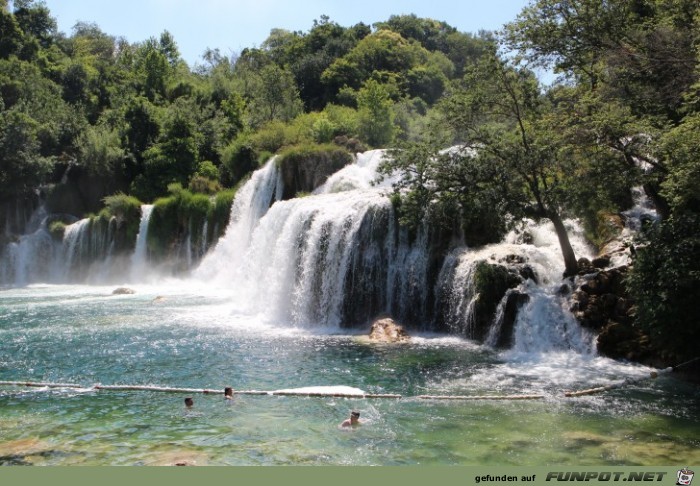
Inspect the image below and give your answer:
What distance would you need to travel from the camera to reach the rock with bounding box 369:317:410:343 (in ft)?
55.9

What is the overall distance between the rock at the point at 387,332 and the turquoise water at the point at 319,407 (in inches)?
17.6

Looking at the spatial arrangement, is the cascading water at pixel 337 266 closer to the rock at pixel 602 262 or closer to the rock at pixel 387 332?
the rock at pixel 387 332

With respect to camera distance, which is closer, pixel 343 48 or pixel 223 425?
pixel 223 425

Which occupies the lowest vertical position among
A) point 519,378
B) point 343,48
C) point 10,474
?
point 10,474

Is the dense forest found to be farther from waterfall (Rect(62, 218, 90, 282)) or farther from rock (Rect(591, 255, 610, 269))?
waterfall (Rect(62, 218, 90, 282))

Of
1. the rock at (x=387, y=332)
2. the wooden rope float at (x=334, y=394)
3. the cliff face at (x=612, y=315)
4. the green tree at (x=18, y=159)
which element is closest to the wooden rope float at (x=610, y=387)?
the cliff face at (x=612, y=315)

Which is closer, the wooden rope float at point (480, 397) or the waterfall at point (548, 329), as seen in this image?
the wooden rope float at point (480, 397)

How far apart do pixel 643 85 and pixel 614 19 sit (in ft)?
6.91

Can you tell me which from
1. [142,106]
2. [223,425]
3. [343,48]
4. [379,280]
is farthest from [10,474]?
[343,48]

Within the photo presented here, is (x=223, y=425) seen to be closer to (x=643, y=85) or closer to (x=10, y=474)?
(x=10, y=474)

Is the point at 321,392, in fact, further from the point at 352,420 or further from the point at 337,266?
the point at 337,266

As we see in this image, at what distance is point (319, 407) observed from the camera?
11211mm

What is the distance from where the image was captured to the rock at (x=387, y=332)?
55.9 ft

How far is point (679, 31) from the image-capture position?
14633 millimetres
